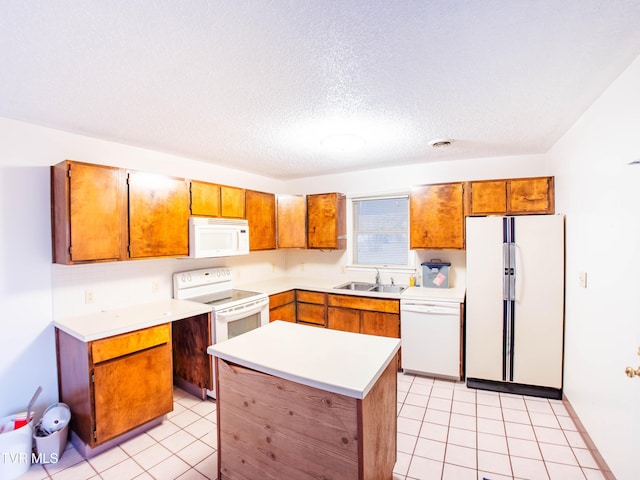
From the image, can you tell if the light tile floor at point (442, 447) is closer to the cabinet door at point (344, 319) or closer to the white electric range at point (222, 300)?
the white electric range at point (222, 300)

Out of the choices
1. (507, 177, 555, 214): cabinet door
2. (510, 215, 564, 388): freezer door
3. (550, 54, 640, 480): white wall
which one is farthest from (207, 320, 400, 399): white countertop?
(507, 177, 555, 214): cabinet door

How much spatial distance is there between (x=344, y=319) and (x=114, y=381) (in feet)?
7.52

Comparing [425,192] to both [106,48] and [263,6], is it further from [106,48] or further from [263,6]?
[106,48]

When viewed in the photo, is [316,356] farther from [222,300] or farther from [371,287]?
[371,287]

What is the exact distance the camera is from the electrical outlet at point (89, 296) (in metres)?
2.47

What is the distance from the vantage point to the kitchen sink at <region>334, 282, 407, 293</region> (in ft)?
12.4

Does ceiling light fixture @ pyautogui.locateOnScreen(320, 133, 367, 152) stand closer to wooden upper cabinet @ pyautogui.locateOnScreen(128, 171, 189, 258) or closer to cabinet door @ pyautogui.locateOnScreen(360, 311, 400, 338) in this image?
wooden upper cabinet @ pyautogui.locateOnScreen(128, 171, 189, 258)

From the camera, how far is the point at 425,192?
11.1 ft

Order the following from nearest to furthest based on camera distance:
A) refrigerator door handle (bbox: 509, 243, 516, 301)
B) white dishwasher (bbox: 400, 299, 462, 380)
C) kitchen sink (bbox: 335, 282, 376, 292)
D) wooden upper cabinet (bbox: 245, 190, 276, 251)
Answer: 1. refrigerator door handle (bbox: 509, 243, 516, 301)
2. white dishwasher (bbox: 400, 299, 462, 380)
3. wooden upper cabinet (bbox: 245, 190, 276, 251)
4. kitchen sink (bbox: 335, 282, 376, 292)

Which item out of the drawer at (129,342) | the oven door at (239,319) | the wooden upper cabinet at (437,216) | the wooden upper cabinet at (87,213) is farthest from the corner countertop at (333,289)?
the wooden upper cabinet at (87,213)

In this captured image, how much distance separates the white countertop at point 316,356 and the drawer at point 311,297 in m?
1.66

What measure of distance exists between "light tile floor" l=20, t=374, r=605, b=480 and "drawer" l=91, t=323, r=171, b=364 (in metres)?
0.71

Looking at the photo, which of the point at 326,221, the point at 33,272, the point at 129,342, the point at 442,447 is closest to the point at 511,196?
the point at 326,221

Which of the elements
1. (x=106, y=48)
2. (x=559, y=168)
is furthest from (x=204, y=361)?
(x=559, y=168)
